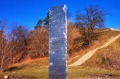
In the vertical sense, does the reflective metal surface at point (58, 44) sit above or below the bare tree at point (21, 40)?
below

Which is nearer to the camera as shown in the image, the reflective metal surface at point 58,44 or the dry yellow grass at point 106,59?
the reflective metal surface at point 58,44

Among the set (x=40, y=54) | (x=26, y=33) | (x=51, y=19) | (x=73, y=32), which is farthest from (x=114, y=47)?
(x=51, y=19)

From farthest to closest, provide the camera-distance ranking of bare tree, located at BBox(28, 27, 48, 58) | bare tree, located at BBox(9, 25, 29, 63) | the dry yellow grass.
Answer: bare tree, located at BBox(9, 25, 29, 63) < bare tree, located at BBox(28, 27, 48, 58) < the dry yellow grass

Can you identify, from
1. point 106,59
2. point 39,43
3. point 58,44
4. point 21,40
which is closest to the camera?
point 58,44

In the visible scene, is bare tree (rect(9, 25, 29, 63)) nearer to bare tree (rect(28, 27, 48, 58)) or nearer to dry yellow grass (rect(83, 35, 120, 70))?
bare tree (rect(28, 27, 48, 58))

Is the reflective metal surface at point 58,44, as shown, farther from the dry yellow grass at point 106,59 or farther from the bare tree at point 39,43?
the bare tree at point 39,43

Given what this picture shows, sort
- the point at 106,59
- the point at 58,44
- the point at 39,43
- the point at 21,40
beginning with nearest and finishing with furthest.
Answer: the point at 58,44
the point at 106,59
the point at 39,43
the point at 21,40

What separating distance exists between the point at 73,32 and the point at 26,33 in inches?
833

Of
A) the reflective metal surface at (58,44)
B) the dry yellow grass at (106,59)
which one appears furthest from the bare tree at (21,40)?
the reflective metal surface at (58,44)

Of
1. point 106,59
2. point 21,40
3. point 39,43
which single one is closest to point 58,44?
point 106,59

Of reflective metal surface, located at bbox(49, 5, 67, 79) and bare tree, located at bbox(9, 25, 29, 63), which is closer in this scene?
reflective metal surface, located at bbox(49, 5, 67, 79)

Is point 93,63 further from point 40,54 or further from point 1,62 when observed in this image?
point 40,54

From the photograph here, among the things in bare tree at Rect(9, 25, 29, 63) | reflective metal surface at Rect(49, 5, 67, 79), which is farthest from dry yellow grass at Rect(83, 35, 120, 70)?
bare tree at Rect(9, 25, 29, 63)

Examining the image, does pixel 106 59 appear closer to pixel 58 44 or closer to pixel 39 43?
pixel 39 43
